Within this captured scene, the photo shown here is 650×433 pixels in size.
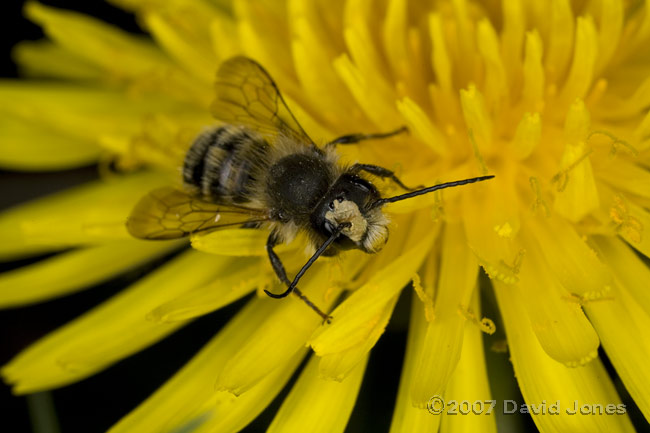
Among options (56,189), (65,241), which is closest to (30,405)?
(65,241)

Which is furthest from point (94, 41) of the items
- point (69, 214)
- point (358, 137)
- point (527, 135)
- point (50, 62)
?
point (527, 135)

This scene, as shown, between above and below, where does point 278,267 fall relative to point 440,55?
below

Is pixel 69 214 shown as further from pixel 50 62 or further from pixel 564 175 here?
pixel 564 175

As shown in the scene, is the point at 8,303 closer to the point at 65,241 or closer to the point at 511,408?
the point at 65,241

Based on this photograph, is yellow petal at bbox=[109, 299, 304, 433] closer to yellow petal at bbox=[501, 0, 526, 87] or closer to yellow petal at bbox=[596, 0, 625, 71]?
yellow petal at bbox=[501, 0, 526, 87]

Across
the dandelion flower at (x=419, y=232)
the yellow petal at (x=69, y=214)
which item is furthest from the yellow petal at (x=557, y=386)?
the yellow petal at (x=69, y=214)

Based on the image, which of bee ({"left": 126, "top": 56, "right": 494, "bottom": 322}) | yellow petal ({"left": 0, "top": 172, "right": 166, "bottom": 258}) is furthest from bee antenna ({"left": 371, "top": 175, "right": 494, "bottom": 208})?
yellow petal ({"left": 0, "top": 172, "right": 166, "bottom": 258})
